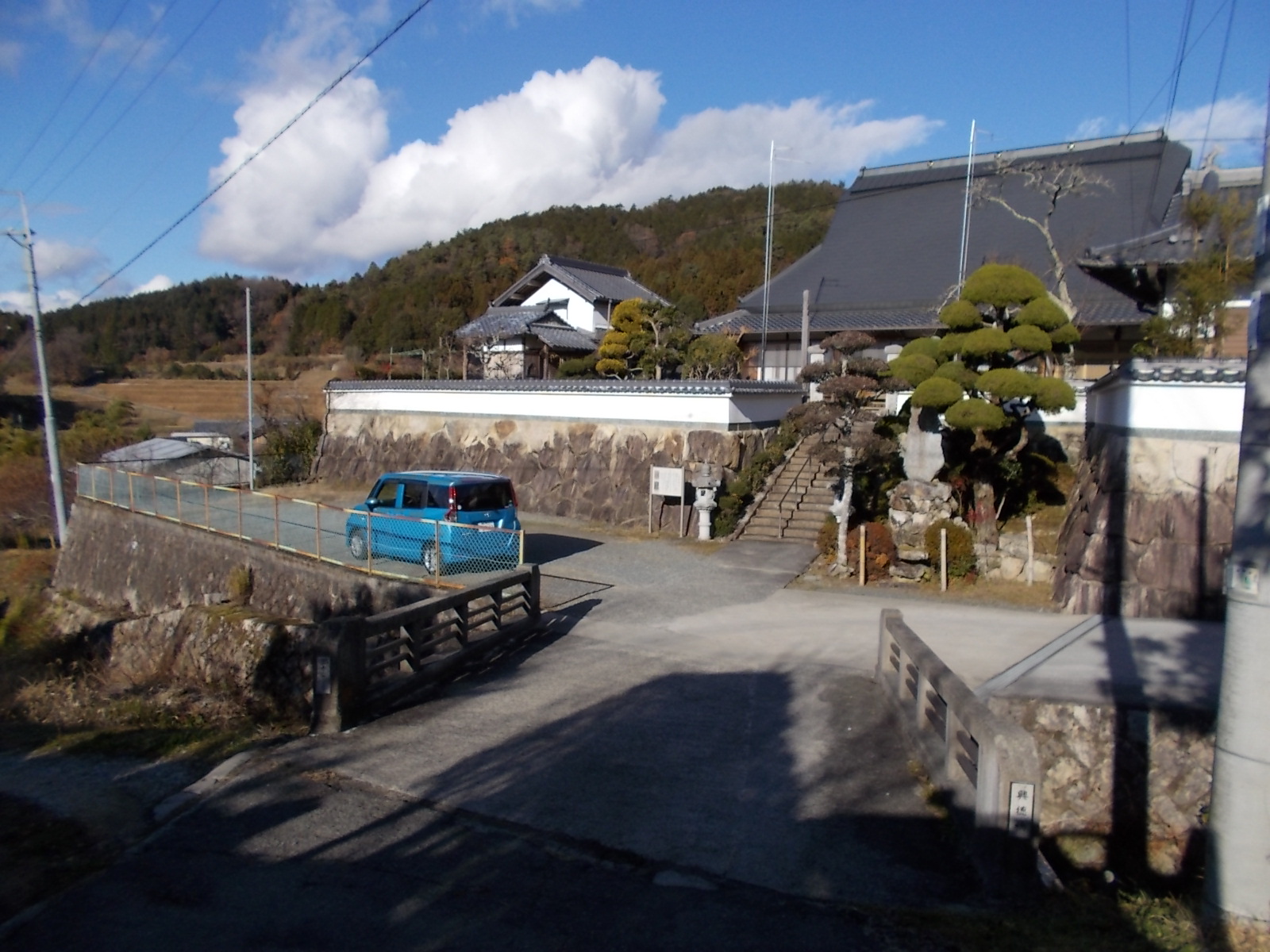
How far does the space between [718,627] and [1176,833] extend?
4971 millimetres

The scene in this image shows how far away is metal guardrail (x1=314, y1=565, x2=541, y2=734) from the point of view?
675 cm

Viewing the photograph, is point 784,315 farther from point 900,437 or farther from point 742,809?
point 742,809

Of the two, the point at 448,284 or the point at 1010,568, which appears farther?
the point at 448,284

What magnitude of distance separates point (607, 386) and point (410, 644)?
1094 cm

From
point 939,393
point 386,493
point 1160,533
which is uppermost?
point 939,393

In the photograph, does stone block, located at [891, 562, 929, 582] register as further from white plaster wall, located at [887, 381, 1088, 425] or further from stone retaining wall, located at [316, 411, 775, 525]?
stone retaining wall, located at [316, 411, 775, 525]

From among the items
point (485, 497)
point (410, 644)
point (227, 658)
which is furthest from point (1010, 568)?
point (227, 658)

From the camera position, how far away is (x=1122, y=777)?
264 inches

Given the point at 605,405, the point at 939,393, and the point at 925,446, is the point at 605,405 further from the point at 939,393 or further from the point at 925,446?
the point at 939,393

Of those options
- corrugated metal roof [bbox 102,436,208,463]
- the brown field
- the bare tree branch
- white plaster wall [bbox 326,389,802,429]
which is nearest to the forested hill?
the brown field

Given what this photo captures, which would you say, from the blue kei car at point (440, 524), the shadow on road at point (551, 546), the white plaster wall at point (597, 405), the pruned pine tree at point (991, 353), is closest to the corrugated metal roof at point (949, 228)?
the white plaster wall at point (597, 405)

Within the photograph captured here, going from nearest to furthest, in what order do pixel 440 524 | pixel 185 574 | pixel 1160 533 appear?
1. pixel 1160 533
2. pixel 440 524
3. pixel 185 574

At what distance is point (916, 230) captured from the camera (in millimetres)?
26703

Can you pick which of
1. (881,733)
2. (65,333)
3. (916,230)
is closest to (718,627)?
(881,733)
